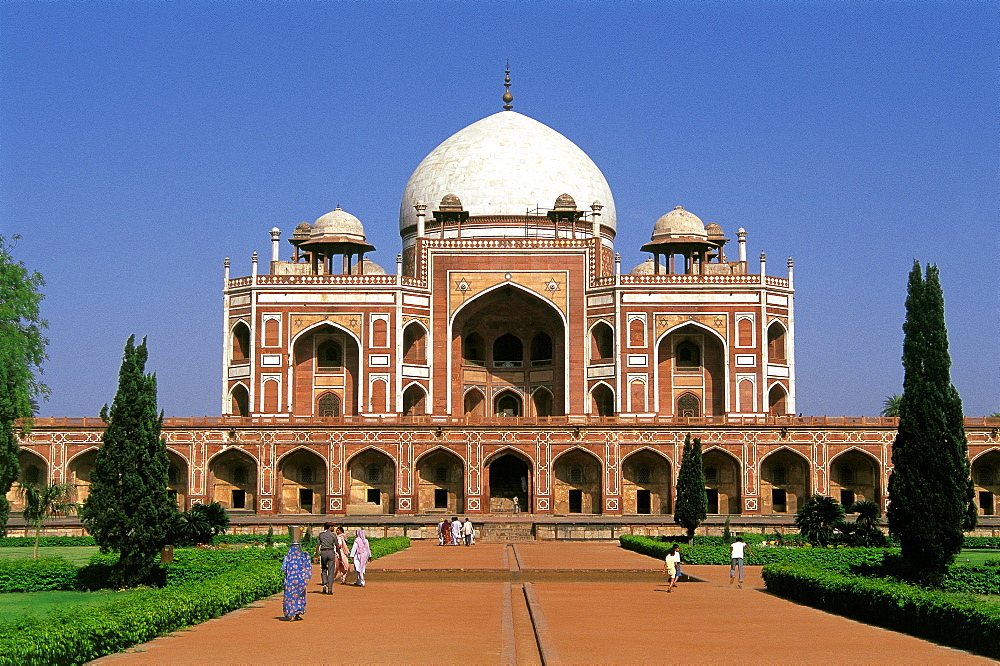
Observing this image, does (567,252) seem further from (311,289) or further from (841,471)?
(841,471)

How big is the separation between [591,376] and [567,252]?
4.41 metres

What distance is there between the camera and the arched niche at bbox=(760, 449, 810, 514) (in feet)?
127

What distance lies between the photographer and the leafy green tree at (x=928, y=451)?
56.4 ft

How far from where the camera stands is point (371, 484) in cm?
3888

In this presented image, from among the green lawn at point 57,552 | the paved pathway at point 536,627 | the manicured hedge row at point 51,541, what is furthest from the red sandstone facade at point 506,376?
the paved pathway at point 536,627

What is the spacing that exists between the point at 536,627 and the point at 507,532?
63.9ft

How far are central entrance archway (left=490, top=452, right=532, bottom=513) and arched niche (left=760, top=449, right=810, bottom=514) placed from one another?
23.8 ft

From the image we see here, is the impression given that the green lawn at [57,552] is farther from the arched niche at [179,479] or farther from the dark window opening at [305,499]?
the dark window opening at [305,499]

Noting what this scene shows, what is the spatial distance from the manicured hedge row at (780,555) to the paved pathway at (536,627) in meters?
2.53

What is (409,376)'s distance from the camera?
42.7m

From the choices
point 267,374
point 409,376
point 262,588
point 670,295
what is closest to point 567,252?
point 670,295

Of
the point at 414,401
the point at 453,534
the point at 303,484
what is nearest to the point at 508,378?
the point at 414,401

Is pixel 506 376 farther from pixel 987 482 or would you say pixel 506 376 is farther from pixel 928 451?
pixel 928 451

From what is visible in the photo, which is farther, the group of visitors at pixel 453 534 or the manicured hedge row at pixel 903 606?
the group of visitors at pixel 453 534
